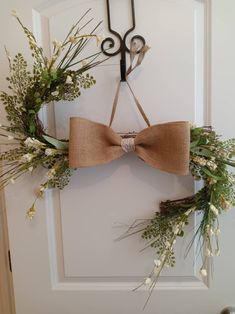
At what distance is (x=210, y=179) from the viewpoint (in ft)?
2.29

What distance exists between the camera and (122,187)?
0.81 m

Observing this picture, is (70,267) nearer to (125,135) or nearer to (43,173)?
(43,173)

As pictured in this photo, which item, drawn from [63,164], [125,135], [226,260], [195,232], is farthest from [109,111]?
[226,260]

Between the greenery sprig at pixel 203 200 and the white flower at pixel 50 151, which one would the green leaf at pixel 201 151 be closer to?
the greenery sprig at pixel 203 200

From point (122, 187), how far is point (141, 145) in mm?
163

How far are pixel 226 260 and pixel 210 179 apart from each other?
292 mm

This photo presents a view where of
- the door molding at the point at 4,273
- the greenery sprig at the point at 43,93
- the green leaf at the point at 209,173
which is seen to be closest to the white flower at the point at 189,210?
the green leaf at the point at 209,173

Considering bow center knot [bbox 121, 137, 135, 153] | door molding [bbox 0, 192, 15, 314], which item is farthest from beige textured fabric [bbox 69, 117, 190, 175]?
door molding [bbox 0, 192, 15, 314]

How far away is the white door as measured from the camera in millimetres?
743

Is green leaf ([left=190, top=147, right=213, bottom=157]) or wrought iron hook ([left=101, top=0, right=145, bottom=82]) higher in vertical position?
wrought iron hook ([left=101, top=0, right=145, bottom=82])

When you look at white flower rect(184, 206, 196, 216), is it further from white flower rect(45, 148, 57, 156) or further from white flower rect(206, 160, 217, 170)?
white flower rect(45, 148, 57, 156)

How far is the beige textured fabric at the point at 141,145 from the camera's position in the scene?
0.66 metres

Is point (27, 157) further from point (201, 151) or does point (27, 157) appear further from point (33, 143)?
point (201, 151)

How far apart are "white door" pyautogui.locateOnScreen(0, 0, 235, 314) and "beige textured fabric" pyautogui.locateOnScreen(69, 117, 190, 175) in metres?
0.09
